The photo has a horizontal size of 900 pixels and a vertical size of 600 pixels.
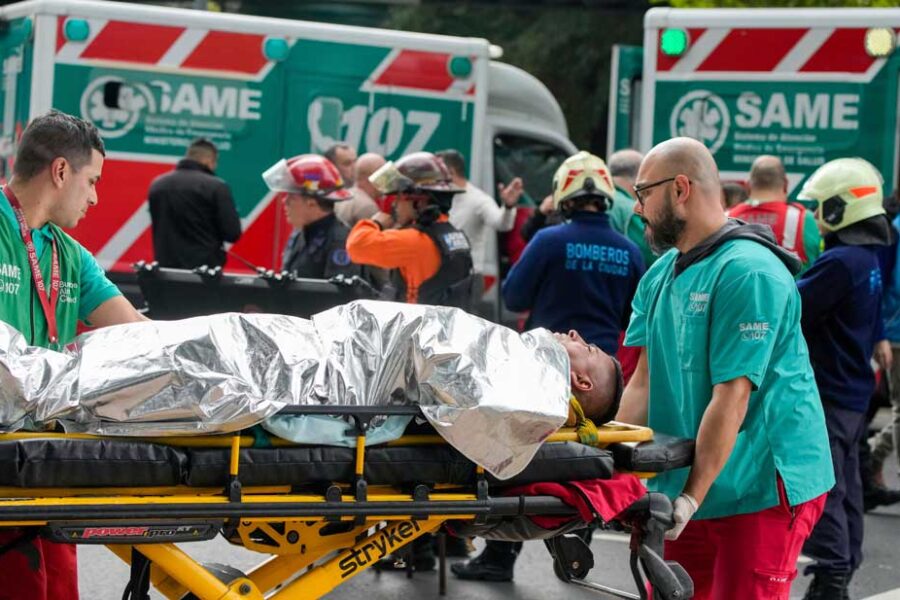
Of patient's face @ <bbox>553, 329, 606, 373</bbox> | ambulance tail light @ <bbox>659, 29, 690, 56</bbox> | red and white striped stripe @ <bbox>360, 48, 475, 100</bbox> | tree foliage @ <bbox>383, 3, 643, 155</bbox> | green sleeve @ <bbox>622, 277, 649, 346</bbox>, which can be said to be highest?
tree foliage @ <bbox>383, 3, 643, 155</bbox>

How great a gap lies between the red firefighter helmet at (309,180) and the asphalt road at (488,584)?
5.95 ft

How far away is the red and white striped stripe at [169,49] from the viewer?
954cm

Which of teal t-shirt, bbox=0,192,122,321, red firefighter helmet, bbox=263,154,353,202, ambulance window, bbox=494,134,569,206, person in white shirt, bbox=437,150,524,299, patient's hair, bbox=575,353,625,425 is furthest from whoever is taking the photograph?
ambulance window, bbox=494,134,569,206

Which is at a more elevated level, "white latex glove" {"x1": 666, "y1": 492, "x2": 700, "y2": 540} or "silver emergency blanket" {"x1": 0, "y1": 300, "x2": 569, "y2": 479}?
"silver emergency blanket" {"x1": 0, "y1": 300, "x2": 569, "y2": 479}

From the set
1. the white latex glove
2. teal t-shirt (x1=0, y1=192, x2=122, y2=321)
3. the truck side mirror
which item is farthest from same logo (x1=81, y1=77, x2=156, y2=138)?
the white latex glove

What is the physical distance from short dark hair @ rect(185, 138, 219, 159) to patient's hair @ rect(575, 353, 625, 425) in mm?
A: 5528

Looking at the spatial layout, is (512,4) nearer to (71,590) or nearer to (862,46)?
(862,46)

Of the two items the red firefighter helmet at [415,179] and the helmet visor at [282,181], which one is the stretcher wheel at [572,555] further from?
the helmet visor at [282,181]

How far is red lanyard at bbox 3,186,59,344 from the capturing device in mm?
4195

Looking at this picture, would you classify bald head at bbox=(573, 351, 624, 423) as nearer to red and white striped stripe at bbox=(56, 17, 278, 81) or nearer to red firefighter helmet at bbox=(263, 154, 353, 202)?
red firefighter helmet at bbox=(263, 154, 353, 202)

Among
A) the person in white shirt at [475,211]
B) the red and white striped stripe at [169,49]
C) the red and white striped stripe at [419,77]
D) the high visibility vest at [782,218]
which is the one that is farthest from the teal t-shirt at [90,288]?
the red and white striped stripe at [419,77]

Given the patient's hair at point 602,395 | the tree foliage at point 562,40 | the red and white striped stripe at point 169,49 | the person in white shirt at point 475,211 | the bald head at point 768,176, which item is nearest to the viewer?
the patient's hair at point 602,395

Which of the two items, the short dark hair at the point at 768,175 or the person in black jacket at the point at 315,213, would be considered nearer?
the person in black jacket at the point at 315,213

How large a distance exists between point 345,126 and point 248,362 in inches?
257
